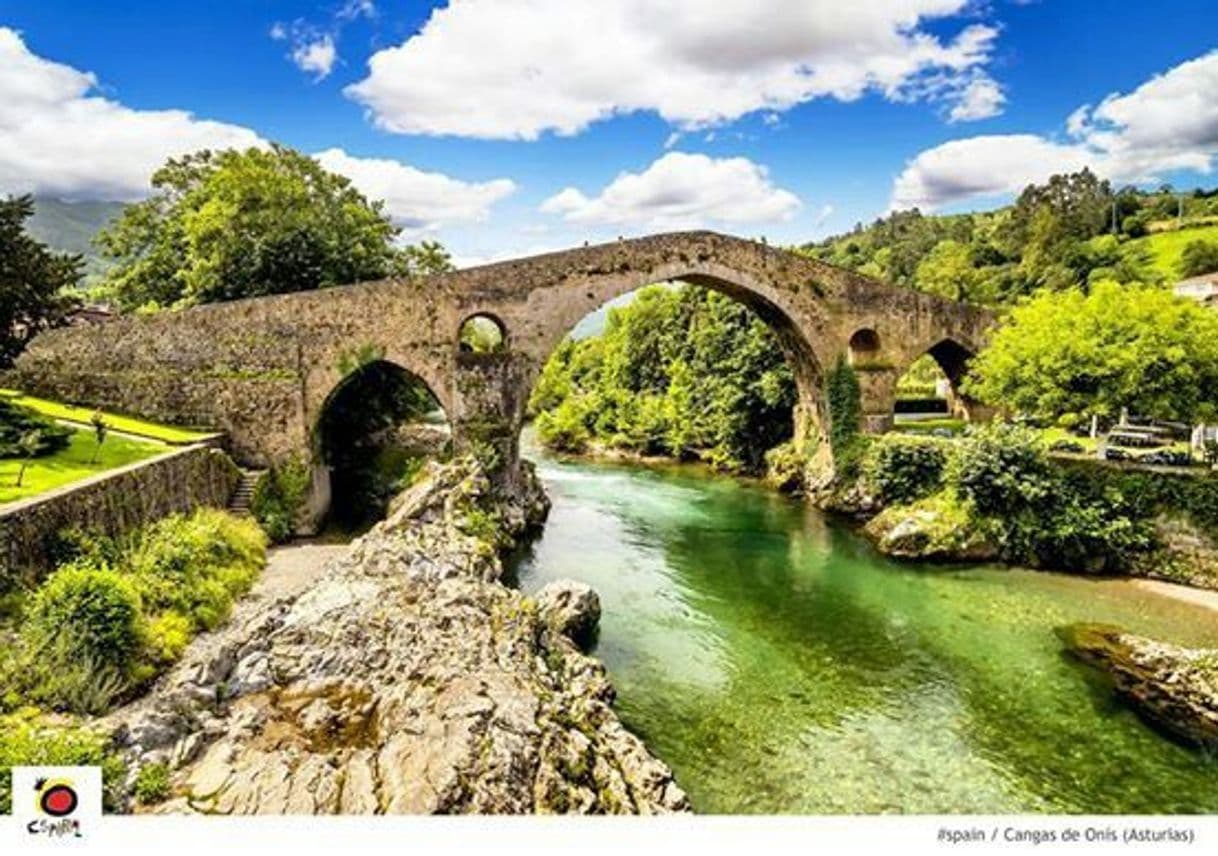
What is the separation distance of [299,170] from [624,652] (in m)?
16.7

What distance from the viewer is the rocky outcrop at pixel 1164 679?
944 cm

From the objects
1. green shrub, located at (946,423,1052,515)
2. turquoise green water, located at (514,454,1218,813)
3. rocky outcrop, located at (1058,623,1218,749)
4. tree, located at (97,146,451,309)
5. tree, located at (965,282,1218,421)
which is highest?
tree, located at (97,146,451,309)

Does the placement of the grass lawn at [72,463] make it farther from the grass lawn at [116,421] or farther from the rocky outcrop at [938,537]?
the rocky outcrop at [938,537]

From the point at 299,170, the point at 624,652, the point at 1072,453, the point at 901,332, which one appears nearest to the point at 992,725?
the point at 624,652

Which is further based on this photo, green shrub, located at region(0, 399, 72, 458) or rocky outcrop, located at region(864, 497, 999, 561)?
rocky outcrop, located at region(864, 497, 999, 561)

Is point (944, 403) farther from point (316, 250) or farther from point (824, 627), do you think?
point (316, 250)

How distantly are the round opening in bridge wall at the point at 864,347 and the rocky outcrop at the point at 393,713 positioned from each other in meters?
15.5

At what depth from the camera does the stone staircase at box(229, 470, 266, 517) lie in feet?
46.3

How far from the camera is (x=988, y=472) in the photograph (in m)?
16.1

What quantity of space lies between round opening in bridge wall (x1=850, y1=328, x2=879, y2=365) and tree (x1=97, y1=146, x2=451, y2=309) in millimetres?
12499

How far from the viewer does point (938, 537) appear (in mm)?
16484

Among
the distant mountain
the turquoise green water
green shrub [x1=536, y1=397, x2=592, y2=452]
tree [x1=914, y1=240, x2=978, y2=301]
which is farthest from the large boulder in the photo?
tree [x1=914, y1=240, x2=978, y2=301]

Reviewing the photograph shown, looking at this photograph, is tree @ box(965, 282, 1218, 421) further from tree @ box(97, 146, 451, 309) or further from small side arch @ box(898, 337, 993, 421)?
tree @ box(97, 146, 451, 309)

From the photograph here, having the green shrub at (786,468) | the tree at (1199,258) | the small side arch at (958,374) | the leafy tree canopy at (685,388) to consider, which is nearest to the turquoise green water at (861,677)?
the green shrub at (786,468)
